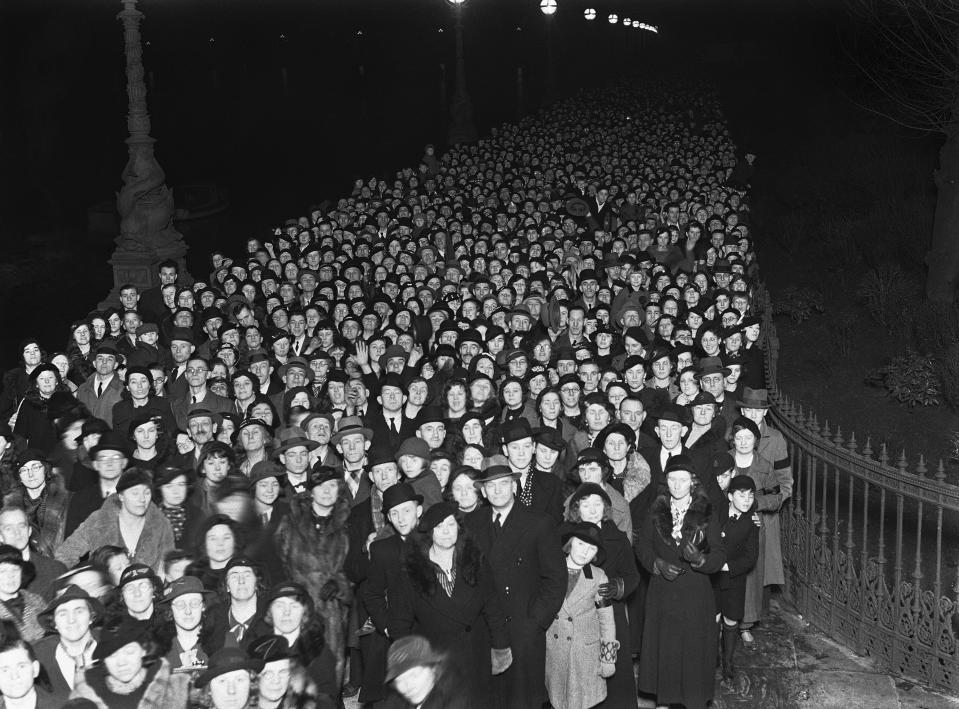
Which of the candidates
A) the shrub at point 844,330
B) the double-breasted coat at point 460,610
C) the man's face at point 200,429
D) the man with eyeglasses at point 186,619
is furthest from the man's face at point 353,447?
the shrub at point 844,330

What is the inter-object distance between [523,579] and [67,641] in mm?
2610

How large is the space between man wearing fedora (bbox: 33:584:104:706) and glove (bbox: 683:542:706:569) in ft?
11.5

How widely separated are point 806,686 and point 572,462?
2199mm

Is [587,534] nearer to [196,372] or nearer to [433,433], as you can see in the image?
[433,433]

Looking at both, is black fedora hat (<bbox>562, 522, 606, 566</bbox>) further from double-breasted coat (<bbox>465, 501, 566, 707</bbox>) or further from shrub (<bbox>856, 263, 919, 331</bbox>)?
shrub (<bbox>856, 263, 919, 331</bbox>)

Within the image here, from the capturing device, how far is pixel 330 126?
47.2 m

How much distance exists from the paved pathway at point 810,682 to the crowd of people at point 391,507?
0.85 feet

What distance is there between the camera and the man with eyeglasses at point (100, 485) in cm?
Result: 845

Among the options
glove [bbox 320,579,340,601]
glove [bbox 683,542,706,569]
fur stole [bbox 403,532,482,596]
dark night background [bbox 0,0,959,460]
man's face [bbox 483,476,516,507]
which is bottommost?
dark night background [bbox 0,0,959,460]

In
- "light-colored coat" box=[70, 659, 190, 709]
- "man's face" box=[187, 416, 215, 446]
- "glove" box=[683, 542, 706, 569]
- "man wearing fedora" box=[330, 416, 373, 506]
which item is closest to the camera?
"light-colored coat" box=[70, 659, 190, 709]

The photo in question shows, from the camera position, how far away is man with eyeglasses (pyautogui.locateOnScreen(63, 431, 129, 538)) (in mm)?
8453

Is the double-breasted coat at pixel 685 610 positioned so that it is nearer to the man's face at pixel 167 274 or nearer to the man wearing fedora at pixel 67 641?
the man wearing fedora at pixel 67 641

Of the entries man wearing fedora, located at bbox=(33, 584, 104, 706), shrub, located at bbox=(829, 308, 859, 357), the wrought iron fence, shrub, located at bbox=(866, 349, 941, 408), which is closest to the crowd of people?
man wearing fedora, located at bbox=(33, 584, 104, 706)

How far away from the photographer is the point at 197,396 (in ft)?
37.3
